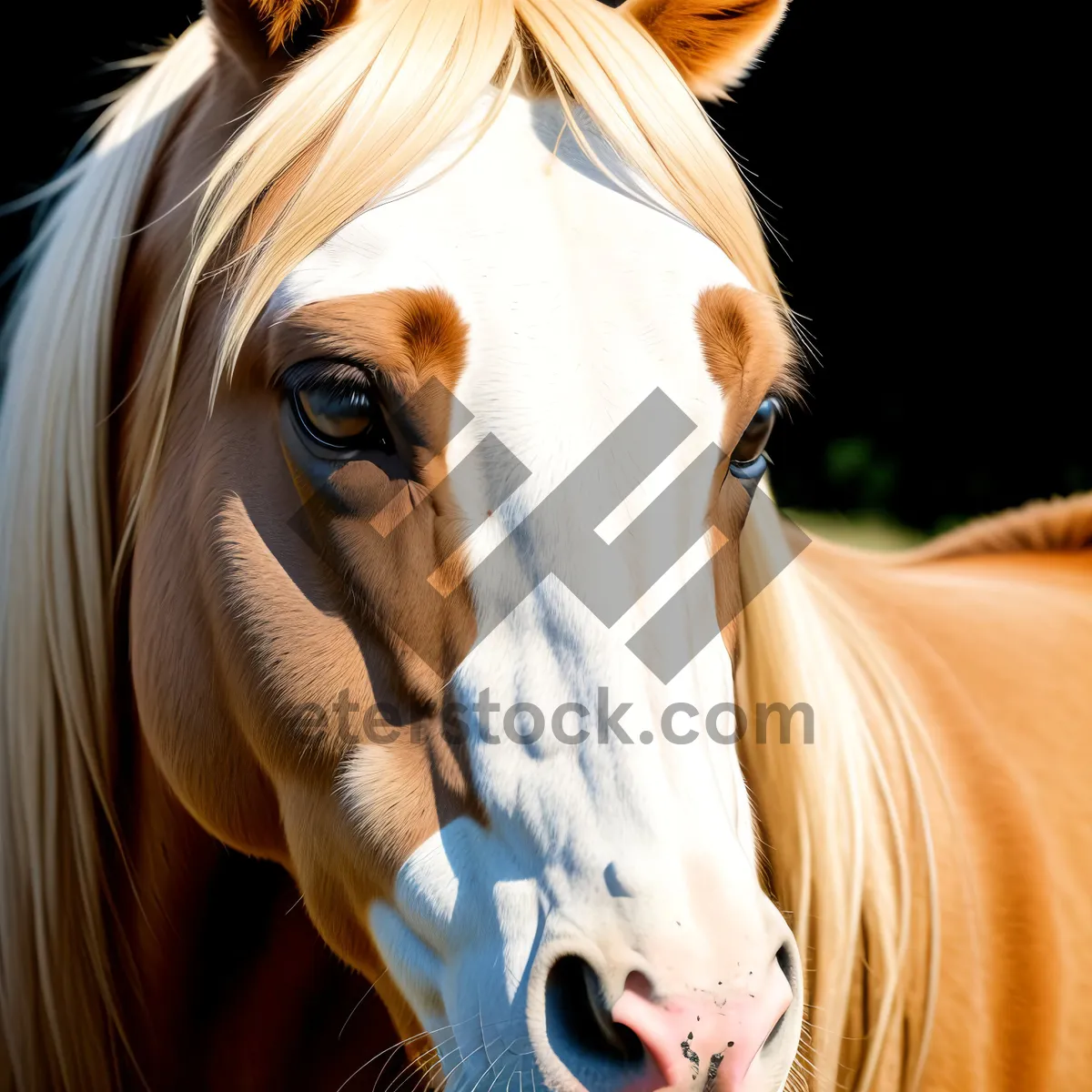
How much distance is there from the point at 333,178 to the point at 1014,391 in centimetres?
581

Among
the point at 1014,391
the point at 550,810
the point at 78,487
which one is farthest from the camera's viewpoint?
the point at 1014,391

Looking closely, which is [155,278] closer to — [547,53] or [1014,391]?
[547,53]


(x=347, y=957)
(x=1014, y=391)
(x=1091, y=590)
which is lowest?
(x=1014, y=391)

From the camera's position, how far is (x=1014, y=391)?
19.8 feet

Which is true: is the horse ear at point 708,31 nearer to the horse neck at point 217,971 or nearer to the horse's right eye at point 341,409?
the horse's right eye at point 341,409

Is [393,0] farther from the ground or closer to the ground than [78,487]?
farther from the ground

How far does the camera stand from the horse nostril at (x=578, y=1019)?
83 centimetres

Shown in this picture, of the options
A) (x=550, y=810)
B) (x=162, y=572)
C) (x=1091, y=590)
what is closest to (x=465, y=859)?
(x=550, y=810)

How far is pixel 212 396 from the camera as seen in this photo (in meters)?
1.11

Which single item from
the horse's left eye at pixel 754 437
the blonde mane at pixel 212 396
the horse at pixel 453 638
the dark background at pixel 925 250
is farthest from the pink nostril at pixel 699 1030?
the dark background at pixel 925 250

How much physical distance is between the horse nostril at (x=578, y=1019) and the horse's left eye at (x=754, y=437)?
0.58 m

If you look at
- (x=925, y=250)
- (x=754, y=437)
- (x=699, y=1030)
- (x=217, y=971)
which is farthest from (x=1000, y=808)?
(x=925, y=250)

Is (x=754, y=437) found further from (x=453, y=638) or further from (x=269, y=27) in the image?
(x=269, y=27)

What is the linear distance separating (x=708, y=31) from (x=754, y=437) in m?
0.58
